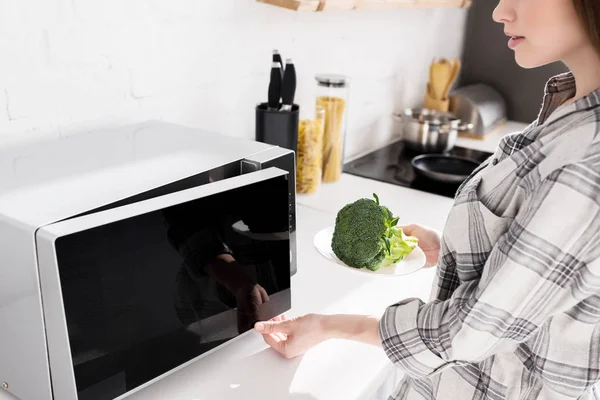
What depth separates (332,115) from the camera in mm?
1557

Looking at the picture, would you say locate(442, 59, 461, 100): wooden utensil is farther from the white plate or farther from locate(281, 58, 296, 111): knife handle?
the white plate

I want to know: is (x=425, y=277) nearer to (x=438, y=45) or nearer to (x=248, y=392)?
(x=248, y=392)

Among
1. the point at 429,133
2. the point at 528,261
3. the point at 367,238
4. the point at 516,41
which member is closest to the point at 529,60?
the point at 516,41

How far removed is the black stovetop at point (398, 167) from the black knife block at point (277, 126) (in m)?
0.43

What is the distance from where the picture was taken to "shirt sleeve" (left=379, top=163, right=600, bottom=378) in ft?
1.92

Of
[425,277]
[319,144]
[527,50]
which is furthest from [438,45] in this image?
[527,50]

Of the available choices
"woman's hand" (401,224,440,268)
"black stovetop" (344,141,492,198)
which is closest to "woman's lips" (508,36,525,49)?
"woman's hand" (401,224,440,268)

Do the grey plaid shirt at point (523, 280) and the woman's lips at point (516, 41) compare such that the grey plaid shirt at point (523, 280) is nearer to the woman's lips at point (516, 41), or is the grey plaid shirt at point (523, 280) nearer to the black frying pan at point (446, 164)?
→ the woman's lips at point (516, 41)

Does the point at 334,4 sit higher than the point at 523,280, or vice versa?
the point at 334,4

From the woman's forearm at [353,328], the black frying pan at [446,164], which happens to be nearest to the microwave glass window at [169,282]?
the woman's forearm at [353,328]

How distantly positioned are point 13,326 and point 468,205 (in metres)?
0.57

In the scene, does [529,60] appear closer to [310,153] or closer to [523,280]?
[523,280]

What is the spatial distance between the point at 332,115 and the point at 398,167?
340 mm

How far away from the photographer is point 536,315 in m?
0.64
